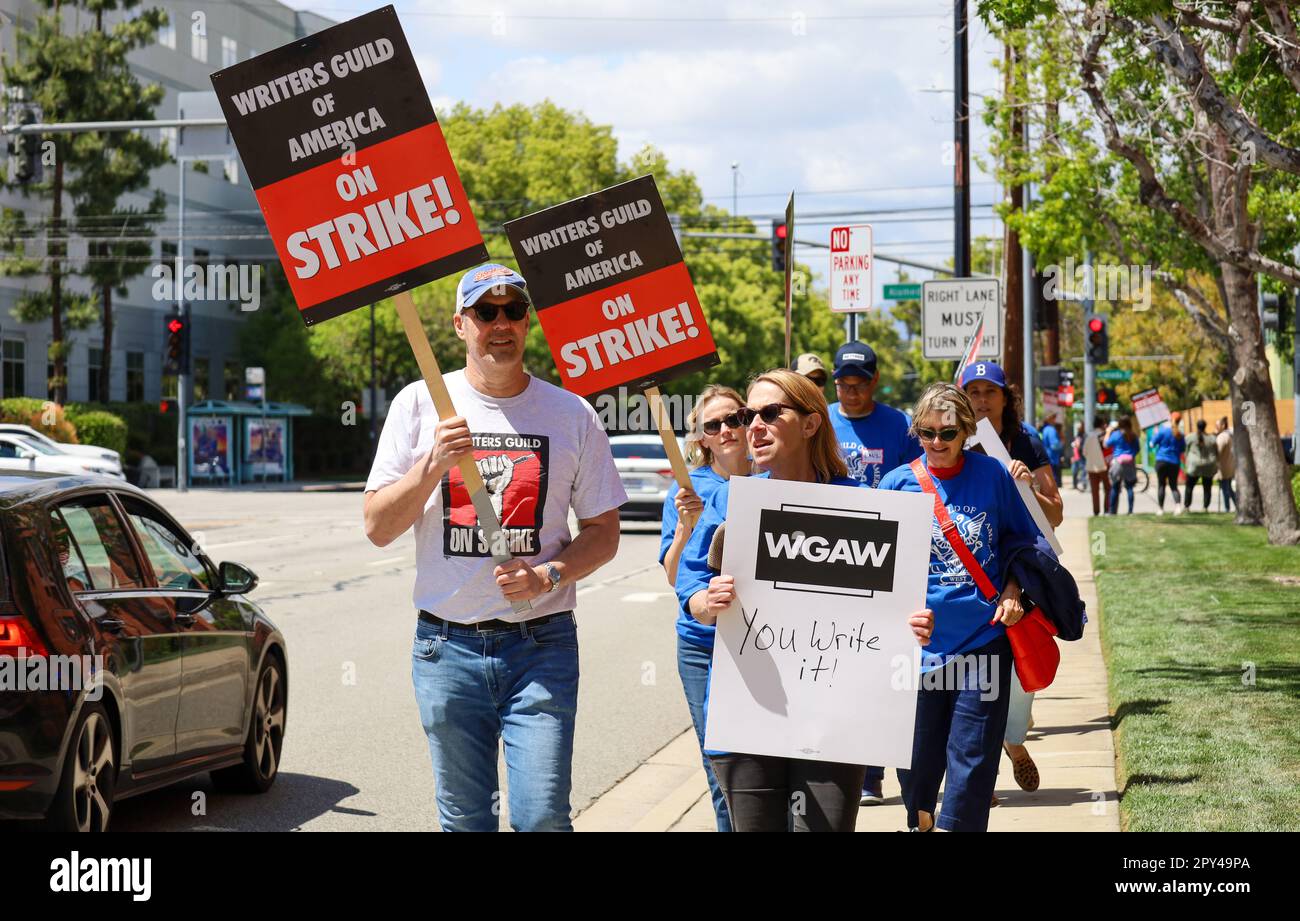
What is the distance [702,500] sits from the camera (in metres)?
5.79

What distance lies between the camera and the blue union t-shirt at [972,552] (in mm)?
5797

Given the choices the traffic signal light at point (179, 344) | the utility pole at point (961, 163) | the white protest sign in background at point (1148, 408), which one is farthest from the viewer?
the traffic signal light at point (179, 344)

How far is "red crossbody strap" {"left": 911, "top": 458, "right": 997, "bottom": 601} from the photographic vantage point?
5.79 m

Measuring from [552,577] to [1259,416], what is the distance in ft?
59.1

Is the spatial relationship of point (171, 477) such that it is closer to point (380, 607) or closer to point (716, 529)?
point (380, 607)

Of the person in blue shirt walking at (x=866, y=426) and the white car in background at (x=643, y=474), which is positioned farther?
the white car in background at (x=643, y=474)

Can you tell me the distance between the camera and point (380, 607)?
54.0 feet

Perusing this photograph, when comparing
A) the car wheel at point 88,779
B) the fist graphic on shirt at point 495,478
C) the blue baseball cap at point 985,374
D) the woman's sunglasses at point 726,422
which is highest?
the blue baseball cap at point 985,374

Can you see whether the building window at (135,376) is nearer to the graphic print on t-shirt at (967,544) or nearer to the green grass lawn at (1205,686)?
the green grass lawn at (1205,686)

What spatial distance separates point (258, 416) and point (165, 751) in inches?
1924

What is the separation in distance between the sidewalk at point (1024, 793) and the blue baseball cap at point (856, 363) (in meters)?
1.97

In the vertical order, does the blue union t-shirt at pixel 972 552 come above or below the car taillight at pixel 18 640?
above

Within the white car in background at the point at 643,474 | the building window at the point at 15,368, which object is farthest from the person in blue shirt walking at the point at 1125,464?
the building window at the point at 15,368
